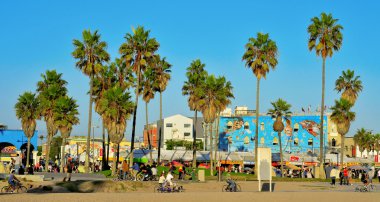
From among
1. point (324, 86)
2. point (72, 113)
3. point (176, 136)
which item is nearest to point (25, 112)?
point (72, 113)

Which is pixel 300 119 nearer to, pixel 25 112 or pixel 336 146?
→ pixel 336 146

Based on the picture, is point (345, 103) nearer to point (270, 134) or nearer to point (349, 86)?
point (349, 86)

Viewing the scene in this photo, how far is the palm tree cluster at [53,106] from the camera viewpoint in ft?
223

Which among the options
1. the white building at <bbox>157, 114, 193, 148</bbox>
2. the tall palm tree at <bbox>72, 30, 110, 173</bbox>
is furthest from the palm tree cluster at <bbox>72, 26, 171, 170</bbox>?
the white building at <bbox>157, 114, 193, 148</bbox>

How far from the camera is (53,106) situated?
6925 centimetres

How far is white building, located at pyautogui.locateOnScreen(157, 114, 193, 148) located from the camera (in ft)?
520

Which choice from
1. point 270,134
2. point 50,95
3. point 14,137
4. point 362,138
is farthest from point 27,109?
point 362,138

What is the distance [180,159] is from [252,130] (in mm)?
43558

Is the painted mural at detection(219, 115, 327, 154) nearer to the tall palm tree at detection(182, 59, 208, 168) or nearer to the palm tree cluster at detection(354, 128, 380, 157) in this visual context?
the palm tree cluster at detection(354, 128, 380, 157)

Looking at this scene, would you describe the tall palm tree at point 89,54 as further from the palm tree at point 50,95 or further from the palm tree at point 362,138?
the palm tree at point 362,138

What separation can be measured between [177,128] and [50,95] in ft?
302

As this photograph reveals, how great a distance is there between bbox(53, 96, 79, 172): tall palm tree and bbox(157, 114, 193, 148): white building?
88.0 metres

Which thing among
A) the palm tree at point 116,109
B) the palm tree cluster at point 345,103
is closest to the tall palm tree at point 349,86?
the palm tree cluster at point 345,103

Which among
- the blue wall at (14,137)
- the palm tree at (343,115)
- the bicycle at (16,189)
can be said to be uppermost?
the palm tree at (343,115)
